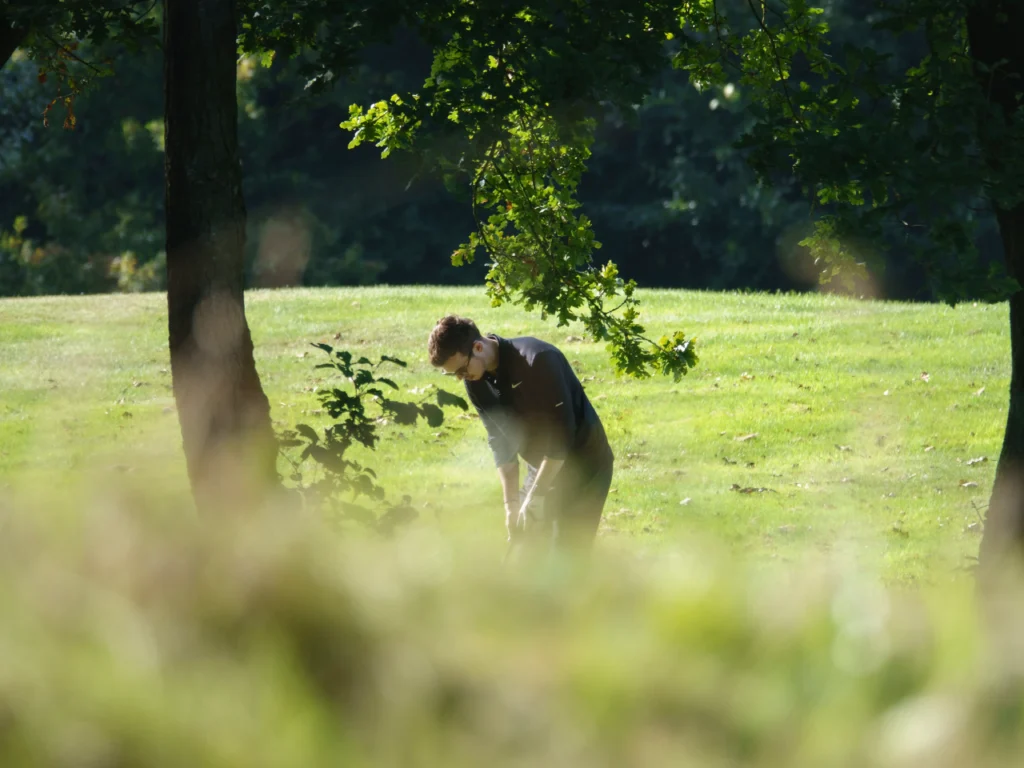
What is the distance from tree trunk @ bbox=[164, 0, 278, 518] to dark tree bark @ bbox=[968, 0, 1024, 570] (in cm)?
344

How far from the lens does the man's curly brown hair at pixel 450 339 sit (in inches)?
239

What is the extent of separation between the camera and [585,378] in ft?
51.3

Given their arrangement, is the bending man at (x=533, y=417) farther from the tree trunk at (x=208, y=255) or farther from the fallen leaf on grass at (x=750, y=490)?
the fallen leaf on grass at (x=750, y=490)

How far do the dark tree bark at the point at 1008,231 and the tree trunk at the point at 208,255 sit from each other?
135 inches

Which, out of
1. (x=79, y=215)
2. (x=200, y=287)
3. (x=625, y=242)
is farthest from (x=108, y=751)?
(x=625, y=242)

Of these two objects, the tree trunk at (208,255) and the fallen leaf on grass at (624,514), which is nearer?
the tree trunk at (208,255)

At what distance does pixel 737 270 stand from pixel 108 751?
3547 cm

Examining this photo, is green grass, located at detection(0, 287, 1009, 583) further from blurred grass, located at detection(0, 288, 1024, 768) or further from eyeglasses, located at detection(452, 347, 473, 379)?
blurred grass, located at detection(0, 288, 1024, 768)

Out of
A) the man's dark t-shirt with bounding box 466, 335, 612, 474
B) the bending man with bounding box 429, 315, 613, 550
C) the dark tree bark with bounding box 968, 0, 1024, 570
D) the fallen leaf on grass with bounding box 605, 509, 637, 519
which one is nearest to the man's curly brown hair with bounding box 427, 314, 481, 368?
the bending man with bounding box 429, 315, 613, 550

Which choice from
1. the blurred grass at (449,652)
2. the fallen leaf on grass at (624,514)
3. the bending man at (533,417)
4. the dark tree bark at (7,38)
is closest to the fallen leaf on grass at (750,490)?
the fallen leaf on grass at (624,514)

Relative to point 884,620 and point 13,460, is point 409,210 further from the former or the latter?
point 884,620

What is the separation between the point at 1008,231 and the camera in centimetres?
676

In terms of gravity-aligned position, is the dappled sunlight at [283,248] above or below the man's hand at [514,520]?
above

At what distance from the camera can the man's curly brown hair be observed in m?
6.06
